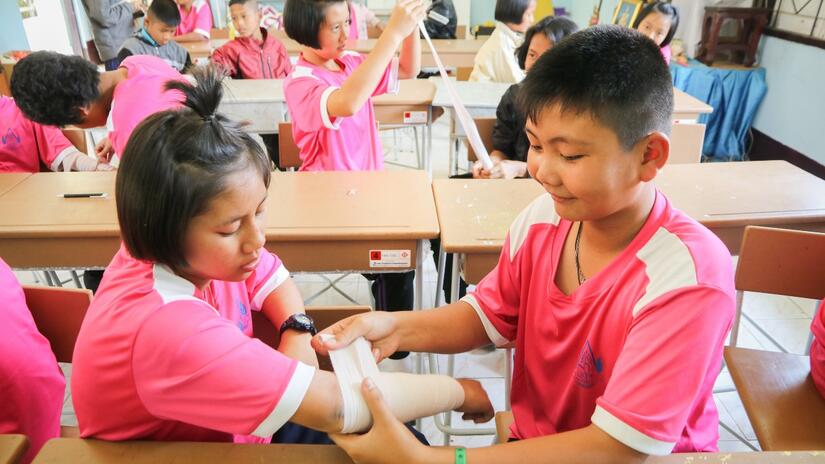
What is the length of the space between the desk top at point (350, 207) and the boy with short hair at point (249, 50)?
2309 mm

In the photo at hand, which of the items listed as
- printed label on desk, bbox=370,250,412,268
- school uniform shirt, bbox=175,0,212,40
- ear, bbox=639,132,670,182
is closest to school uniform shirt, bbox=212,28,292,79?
school uniform shirt, bbox=175,0,212,40

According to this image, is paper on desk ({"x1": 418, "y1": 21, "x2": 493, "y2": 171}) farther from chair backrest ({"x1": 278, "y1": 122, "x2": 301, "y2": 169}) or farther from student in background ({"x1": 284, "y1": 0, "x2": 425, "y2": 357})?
chair backrest ({"x1": 278, "y1": 122, "x2": 301, "y2": 169})

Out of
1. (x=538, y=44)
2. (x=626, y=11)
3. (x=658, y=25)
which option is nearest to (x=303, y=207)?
(x=538, y=44)

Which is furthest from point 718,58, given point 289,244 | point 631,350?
point 631,350

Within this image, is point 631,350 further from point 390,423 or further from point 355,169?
point 355,169

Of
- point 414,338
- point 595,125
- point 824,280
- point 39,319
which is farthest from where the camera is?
point 824,280

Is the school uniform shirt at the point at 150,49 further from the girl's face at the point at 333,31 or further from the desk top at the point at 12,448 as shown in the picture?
the desk top at the point at 12,448

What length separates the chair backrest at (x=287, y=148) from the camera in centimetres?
257

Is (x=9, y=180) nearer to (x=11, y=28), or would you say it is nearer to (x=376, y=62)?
(x=376, y=62)

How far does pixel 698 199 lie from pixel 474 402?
1.28m

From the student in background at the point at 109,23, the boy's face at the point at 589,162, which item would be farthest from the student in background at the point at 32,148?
the student in background at the point at 109,23

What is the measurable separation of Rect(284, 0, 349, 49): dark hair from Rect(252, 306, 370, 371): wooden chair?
3.59ft

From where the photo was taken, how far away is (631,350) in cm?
76

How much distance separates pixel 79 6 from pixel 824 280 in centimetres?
762
